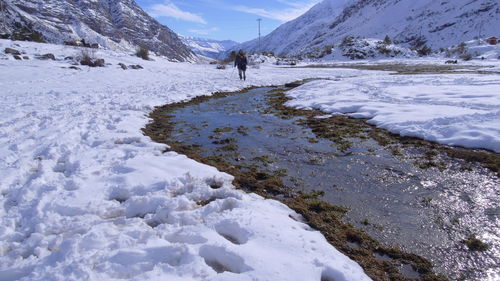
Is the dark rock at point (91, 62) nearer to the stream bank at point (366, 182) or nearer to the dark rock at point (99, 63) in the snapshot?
the dark rock at point (99, 63)

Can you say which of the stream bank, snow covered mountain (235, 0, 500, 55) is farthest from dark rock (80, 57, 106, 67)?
snow covered mountain (235, 0, 500, 55)

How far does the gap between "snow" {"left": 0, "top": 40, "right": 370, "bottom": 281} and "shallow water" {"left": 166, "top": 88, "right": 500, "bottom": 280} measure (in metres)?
1.06

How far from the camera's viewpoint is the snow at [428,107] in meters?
7.38

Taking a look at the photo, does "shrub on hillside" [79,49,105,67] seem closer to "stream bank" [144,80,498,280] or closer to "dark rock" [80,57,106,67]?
"dark rock" [80,57,106,67]

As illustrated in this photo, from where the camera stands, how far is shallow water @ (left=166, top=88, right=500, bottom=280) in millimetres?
3783

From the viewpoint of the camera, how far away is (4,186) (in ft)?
15.8

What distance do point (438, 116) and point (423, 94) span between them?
4281 millimetres

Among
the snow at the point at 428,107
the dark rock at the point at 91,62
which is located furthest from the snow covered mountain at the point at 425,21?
the dark rock at the point at 91,62

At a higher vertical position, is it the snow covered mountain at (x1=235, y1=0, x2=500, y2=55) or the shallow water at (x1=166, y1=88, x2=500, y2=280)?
the snow covered mountain at (x1=235, y1=0, x2=500, y2=55)

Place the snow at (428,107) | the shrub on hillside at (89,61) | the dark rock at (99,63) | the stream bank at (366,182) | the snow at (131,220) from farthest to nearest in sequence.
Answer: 1. the dark rock at (99,63)
2. the shrub on hillside at (89,61)
3. the snow at (428,107)
4. the stream bank at (366,182)
5. the snow at (131,220)

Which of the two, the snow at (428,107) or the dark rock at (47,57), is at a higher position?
the dark rock at (47,57)

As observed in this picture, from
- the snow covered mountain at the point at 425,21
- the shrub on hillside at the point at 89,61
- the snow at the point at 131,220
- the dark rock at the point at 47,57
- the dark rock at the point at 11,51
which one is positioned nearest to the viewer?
the snow at the point at 131,220

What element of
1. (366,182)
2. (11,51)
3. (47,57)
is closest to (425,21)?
(47,57)

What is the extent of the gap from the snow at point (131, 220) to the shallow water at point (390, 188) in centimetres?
106
